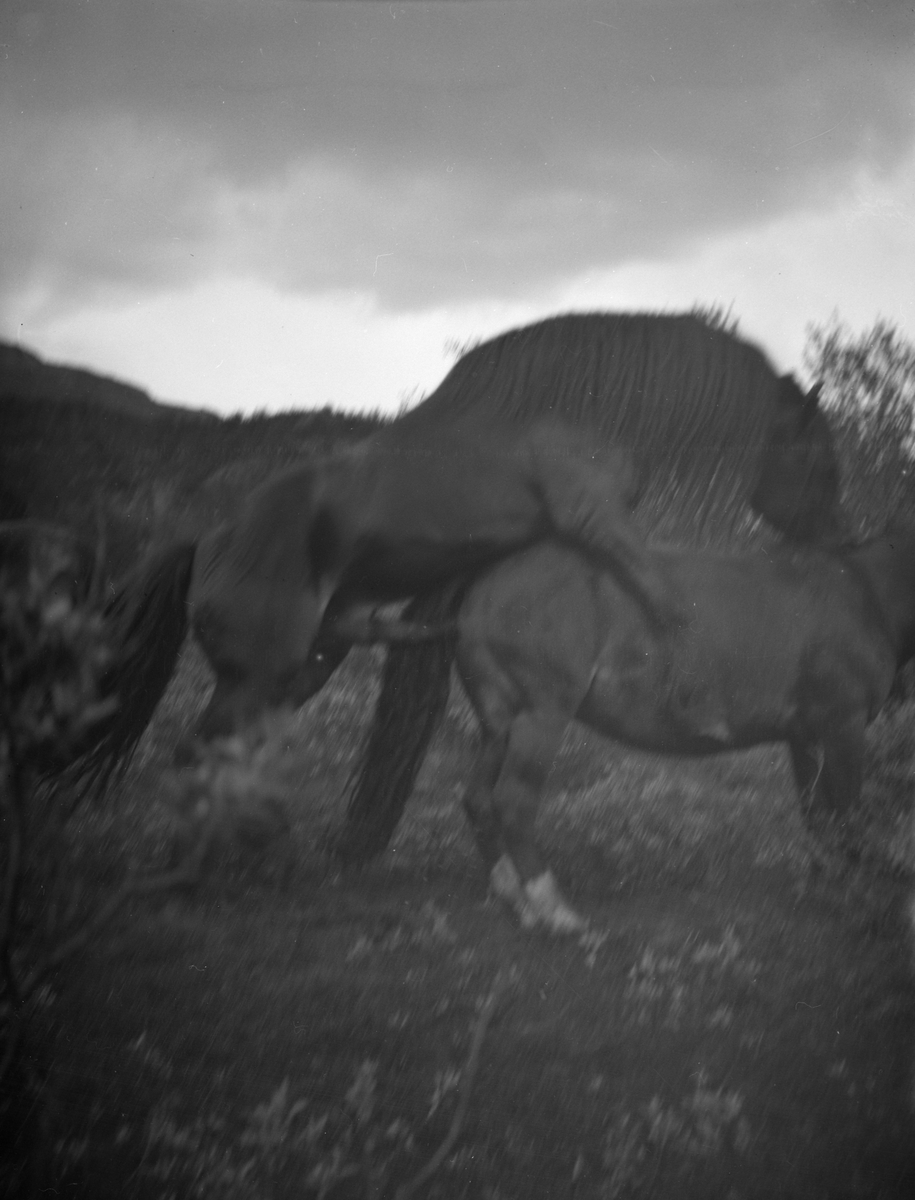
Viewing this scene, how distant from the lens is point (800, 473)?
179 cm

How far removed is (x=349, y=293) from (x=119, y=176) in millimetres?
507

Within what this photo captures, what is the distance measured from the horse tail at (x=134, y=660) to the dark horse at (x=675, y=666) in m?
0.54

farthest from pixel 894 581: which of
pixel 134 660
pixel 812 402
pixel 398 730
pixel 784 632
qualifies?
pixel 134 660

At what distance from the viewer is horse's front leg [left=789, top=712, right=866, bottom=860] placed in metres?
1.77

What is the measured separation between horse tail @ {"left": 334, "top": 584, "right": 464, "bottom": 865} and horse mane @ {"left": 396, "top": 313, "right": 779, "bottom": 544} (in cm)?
43

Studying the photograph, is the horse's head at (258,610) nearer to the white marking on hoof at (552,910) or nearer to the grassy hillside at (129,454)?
the grassy hillside at (129,454)

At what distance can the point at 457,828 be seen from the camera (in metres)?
1.76

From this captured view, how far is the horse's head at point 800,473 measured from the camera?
70.6 inches

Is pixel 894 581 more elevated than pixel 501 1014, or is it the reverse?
pixel 894 581

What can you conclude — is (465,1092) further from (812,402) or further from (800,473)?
(812,402)

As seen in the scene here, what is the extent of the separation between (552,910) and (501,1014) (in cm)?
20

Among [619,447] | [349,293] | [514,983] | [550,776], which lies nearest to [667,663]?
[550,776]

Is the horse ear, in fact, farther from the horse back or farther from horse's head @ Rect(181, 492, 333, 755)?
horse's head @ Rect(181, 492, 333, 755)

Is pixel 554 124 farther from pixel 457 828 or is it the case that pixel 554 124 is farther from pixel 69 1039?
pixel 69 1039
